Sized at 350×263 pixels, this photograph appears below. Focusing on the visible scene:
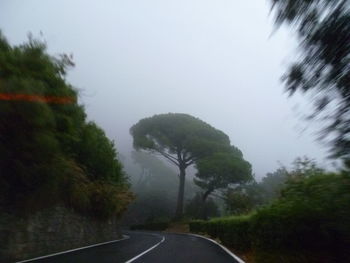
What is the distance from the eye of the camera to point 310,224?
6254 millimetres

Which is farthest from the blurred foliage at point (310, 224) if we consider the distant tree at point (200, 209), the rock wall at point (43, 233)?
the distant tree at point (200, 209)

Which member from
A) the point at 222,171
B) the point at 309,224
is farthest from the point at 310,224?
the point at 222,171

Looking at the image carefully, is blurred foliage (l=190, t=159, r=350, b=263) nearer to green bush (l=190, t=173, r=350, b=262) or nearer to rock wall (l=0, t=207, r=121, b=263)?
green bush (l=190, t=173, r=350, b=262)

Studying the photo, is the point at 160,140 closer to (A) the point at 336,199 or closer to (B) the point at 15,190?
(B) the point at 15,190

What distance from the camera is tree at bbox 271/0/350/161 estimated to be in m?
4.38

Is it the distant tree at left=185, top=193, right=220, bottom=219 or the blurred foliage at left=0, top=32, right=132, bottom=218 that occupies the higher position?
the distant tree at left=185, top=193, right=220, bottom=219

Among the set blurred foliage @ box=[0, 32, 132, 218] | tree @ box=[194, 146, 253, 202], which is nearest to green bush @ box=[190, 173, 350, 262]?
blurred foliage @ box=[0, 32, 132, 218]

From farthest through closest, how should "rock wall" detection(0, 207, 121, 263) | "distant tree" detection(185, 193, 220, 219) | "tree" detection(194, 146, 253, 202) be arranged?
"distant tree" detection(185, 193, 220, 219) → "tree" detection(194, 146, 253, 202) → "rock wall" detection(0, 207, 121, 263)

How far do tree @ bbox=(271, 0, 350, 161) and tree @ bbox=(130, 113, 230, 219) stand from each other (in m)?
49.5

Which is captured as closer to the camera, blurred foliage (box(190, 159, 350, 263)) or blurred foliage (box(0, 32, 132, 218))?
blurred foliage (box(190, 159, 350, 263))

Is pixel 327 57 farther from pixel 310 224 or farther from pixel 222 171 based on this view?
pixel 222 171

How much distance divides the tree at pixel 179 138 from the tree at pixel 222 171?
1938 millimetres

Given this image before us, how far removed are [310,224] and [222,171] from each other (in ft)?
152

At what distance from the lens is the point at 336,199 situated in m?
4.91
